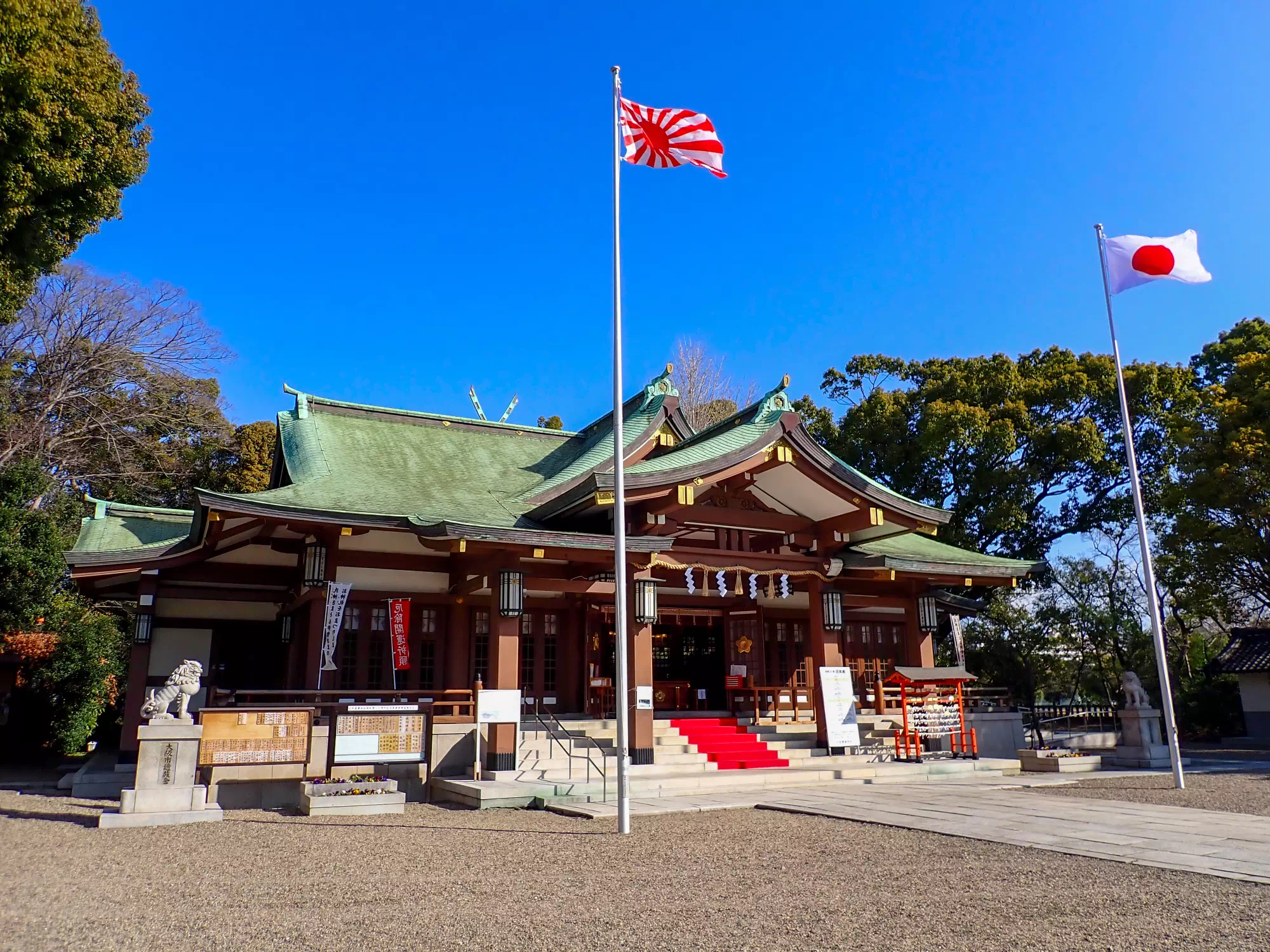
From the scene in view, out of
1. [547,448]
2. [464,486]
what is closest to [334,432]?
[464,486]

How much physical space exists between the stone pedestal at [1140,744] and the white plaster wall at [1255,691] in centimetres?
1337

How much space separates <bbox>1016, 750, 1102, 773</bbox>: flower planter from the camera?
16.4 metres

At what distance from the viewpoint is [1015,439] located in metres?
30.0

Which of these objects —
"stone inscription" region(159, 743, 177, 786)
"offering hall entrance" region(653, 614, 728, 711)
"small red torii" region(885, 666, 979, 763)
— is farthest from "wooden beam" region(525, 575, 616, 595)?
"stone inscription" region(159, 743, 177, 786)

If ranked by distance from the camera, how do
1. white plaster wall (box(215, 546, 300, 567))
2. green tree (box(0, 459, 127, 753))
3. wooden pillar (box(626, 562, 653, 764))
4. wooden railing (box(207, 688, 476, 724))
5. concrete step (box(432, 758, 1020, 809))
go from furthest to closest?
green tree (box(0, 459, 127, 753))
white plaster wall (box(215, 546, 300, 567))
wooden pillar (box(626, 562, 653, 764))
wooden railing (box(207, 688, 476, 724))
concrete step (box(432, 758, 1020, 809))

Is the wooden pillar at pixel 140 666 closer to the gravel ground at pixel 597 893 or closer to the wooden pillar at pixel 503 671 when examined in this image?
the gravel ground at pixel 597 893

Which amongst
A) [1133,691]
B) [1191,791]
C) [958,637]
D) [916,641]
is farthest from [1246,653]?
[1191,791]

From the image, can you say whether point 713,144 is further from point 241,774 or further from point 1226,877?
point 241,774

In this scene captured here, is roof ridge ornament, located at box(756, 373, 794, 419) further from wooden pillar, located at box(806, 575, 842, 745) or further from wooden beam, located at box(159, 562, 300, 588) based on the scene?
wooden beam, located at box(159, 562, 300, 588)

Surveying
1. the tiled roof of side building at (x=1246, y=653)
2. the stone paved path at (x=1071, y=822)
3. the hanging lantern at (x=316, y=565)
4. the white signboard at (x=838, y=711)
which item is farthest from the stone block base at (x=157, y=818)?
the tiled roof of side building at (x=1246, y=653)

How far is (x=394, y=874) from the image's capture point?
25.7 ft

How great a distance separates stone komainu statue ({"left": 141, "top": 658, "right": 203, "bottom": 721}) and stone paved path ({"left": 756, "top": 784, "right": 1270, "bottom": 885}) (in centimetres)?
798

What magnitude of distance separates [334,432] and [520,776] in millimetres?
9749

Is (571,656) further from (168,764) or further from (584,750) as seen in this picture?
(168,764)
